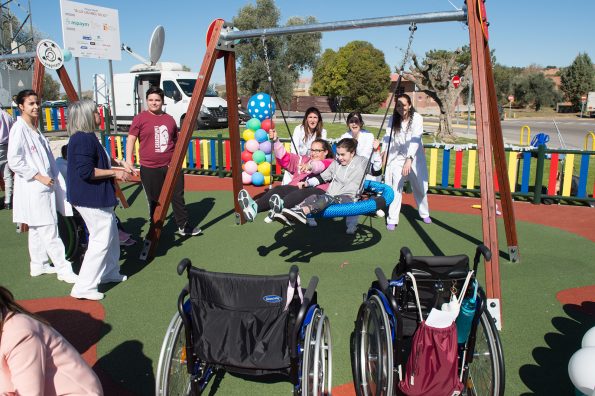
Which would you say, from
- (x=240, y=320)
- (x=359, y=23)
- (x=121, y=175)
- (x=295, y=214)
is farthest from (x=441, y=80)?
(x=240, y=320)

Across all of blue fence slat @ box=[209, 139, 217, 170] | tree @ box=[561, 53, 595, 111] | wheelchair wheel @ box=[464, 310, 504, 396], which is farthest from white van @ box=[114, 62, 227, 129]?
tree @ box=[561, 53, 595, 111]

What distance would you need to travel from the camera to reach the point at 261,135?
959cm

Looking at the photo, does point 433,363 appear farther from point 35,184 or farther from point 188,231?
point 188,231

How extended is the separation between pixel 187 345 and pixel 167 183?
Result: 10.4 ft

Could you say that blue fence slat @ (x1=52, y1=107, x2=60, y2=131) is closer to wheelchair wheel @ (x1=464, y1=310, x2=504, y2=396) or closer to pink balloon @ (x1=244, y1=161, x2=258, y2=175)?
pink balloon @ (x1=244, y1=161, x2=258, y2=175)

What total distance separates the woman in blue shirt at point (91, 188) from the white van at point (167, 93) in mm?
15307

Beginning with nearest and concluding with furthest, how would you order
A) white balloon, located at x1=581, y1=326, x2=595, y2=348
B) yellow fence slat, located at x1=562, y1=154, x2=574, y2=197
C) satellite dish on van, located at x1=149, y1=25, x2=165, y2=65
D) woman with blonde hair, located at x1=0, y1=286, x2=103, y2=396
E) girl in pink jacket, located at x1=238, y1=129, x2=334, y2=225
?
woman with blonde hair, located at x1=0, y1=286, x2=103, y2=396
white balloon, located at x1=581, y1=326, x2=595, y2=348
girl in pink jacket, located at x1=238, y1=129, x2=334, y2=225
yellow fence slat, located at x1=562, y1=154, x2=574, y2=197
satellite dish on van, located at x1=149, y1=25, x2=165, y2=65

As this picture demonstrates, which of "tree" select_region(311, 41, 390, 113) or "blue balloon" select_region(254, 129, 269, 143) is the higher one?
"tree" select_region(311, 41, 390, 113)

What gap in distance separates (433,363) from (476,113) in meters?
2.36

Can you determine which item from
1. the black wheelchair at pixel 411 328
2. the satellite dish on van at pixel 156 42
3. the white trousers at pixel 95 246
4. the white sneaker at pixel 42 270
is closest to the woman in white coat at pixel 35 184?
the white sneaker at pixel 42 270

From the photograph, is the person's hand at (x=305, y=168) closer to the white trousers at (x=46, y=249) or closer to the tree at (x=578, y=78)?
the white trousers at (x=46, y=249)

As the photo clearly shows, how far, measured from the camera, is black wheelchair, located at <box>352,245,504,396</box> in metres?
2.50

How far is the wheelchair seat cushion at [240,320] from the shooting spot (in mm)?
2482

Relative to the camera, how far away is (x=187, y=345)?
101 inches
